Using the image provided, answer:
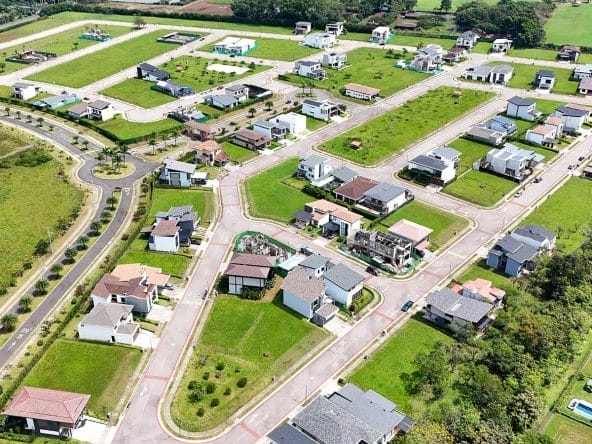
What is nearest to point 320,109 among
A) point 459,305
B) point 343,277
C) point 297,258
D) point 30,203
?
point 297,258

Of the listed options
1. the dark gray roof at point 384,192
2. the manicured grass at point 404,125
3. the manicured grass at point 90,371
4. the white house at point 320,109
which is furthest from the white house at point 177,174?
the manicured grass at point 90,371

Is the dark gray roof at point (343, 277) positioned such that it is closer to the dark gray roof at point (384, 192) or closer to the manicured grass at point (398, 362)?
the manicured grass at point (398, 362)

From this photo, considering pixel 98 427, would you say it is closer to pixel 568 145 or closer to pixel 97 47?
pixel 568 145

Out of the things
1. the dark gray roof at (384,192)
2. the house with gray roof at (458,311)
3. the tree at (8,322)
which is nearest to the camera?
the house with gray roof at (458,311)

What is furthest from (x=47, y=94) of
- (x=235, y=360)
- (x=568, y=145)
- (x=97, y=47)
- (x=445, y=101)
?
(x=568, y=145)

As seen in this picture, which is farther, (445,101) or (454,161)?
(445,101)

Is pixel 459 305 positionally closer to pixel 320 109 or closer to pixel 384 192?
pixel 384 192
